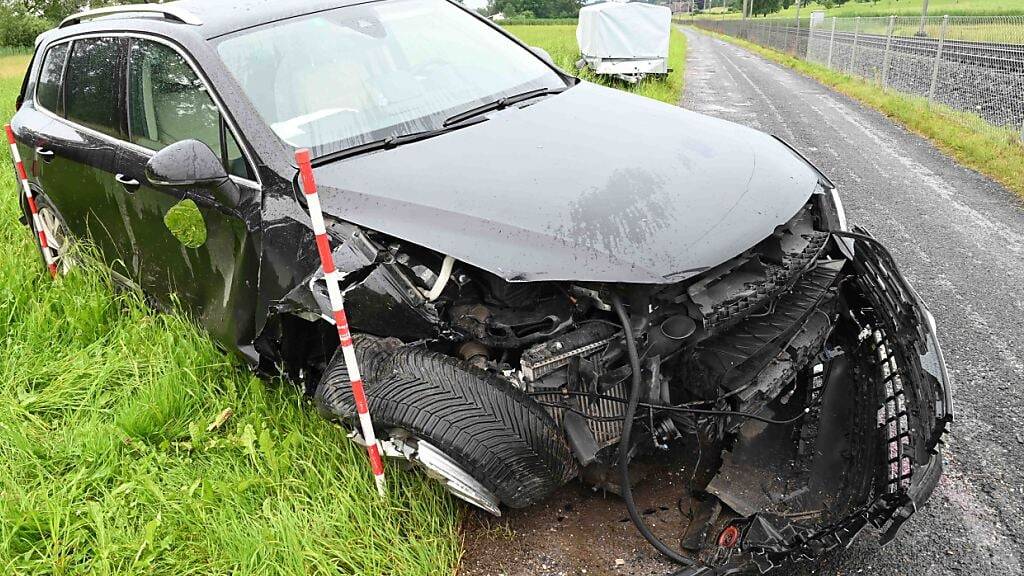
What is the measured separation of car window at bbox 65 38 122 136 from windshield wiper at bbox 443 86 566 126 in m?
1.82

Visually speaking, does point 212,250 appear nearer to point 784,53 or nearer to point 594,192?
point 594,192

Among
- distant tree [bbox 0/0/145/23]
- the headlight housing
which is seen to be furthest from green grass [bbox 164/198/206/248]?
distant tree [bbox 0/0/145/23]

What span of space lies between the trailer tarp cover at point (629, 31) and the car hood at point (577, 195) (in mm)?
13507

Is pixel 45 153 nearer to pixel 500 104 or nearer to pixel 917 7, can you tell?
pixel 500 104

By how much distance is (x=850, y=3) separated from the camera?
63.0 m

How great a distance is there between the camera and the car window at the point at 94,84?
365cm

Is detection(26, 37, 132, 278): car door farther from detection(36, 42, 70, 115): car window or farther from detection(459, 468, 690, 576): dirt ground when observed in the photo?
detection(459, 468, 690, 576): dirt ground

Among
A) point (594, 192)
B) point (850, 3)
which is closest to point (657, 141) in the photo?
point (594, 192)

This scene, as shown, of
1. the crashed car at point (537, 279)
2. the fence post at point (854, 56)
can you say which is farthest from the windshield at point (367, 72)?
the fence post at point (854, 56)

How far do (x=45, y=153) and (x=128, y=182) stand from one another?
47.0 inches

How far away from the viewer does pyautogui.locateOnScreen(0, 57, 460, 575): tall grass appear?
8.20 feet

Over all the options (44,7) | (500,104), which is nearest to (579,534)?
(500,104)

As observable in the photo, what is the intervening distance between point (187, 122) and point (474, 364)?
1.81 m

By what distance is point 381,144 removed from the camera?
2891mm
